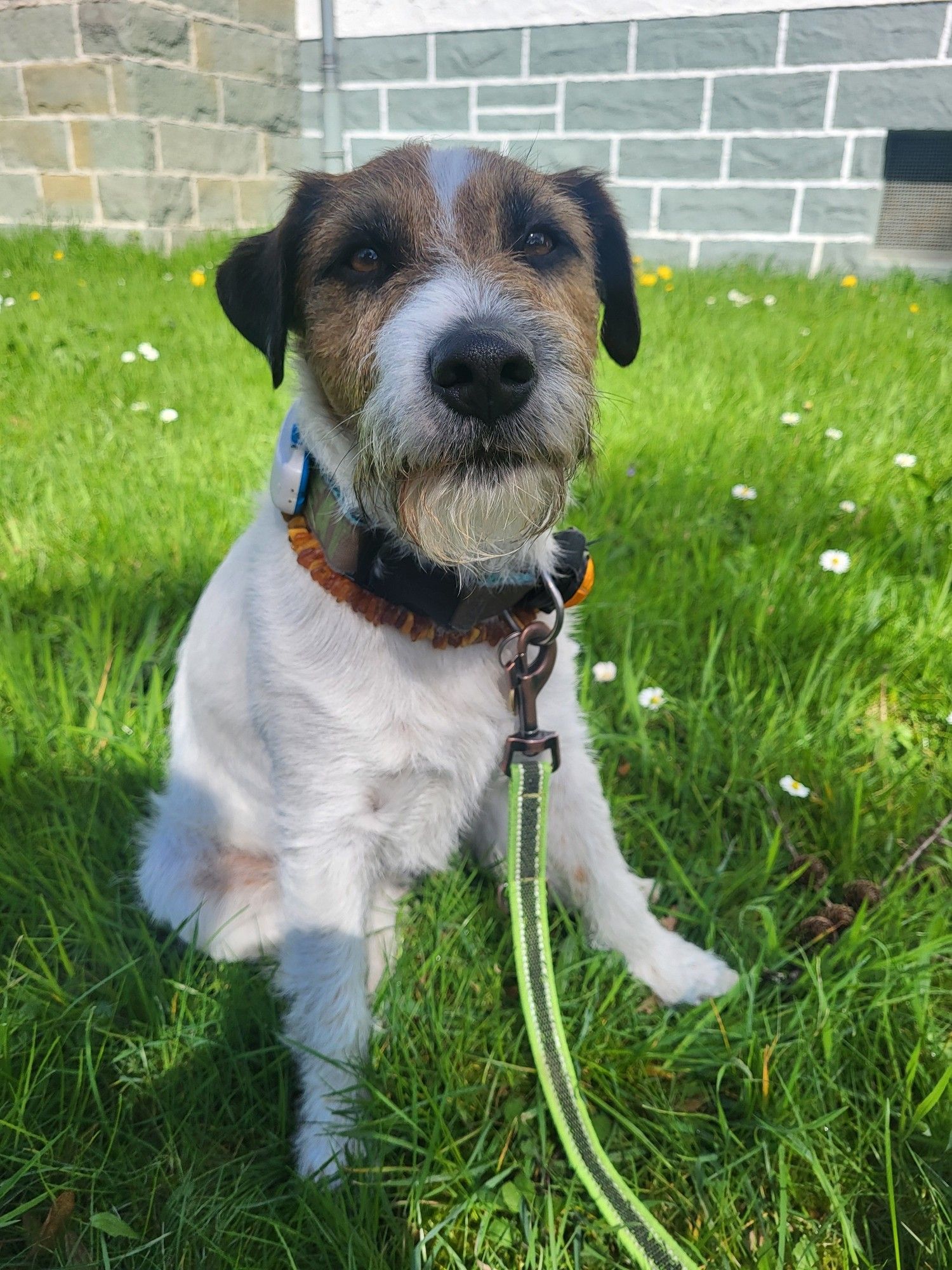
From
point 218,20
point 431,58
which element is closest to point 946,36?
point 431,58

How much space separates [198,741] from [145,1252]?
1.04m

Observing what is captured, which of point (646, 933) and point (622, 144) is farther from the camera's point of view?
point (622, 144)

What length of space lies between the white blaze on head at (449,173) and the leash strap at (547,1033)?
114 centimetres

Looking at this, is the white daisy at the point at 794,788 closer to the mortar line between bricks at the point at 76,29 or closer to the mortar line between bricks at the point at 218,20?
the mortar line between bricks at the point at 218,20

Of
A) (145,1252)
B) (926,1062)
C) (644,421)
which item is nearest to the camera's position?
(145,1252)

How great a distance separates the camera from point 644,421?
4.25 meters

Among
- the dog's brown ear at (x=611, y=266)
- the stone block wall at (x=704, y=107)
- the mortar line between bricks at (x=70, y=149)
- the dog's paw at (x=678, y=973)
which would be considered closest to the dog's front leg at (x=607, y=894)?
the dog's paw at (x=678, y=973)

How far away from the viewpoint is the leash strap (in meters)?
1.30

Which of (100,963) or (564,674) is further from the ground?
(564,674)

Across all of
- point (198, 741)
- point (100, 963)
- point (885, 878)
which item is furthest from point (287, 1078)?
point (885, 878)

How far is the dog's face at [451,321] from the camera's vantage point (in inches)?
57.1

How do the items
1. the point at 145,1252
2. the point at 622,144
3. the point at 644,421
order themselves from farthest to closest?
the point at 622,144 → the point at 644,421 → the point at 145,1252

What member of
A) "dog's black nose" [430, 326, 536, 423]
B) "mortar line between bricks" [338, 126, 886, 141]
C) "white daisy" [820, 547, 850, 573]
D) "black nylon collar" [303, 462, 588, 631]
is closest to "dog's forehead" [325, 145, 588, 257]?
"dog's black nose" [430, 326, 536, 423]

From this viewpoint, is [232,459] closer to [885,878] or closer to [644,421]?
[644,421]
